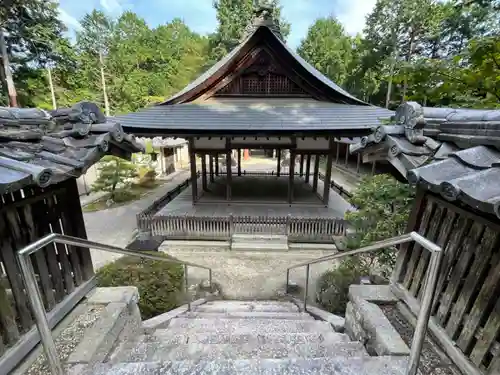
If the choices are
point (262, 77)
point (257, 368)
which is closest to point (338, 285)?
point (257, 368)

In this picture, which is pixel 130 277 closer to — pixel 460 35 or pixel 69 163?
pixel 69 163

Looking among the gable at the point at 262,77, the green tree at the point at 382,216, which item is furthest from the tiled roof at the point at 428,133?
the gable at the point at 262,77

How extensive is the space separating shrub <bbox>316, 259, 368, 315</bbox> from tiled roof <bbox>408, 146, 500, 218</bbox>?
3448mm

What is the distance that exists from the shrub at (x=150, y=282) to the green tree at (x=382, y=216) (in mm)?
3426

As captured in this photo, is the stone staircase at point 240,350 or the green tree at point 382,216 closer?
the stone staircase at point 240,350

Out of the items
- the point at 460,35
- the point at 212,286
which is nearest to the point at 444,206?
the point at 212,286

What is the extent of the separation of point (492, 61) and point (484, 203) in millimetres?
3311

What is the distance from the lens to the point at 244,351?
2.22 m

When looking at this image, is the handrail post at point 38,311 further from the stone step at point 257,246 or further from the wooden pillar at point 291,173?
the wooden pillar at point 291,173

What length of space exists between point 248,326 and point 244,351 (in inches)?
42.7

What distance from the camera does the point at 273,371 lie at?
1429mm

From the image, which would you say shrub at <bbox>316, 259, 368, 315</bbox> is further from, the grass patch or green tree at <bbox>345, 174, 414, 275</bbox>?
the grass patch

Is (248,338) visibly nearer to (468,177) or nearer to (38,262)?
(38,262)

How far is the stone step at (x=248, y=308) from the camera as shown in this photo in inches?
174
